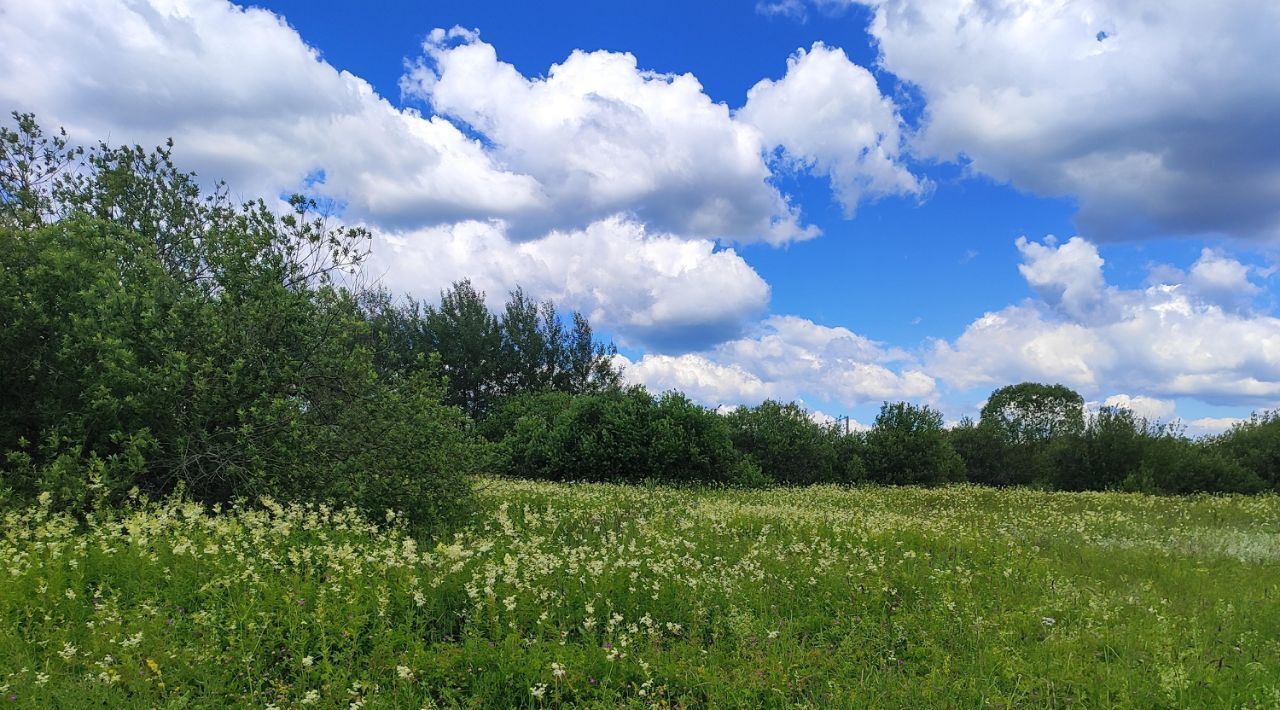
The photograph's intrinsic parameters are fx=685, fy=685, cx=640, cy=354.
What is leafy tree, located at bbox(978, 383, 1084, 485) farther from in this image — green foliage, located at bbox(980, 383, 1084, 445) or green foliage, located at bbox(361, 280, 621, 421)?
green foliage, located at bbox(361, 280, 621, 421)

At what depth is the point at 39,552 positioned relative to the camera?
6.32m

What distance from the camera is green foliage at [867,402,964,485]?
28078 millimetres

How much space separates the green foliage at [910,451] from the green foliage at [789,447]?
139 cm

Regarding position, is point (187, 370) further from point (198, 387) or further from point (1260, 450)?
point (1260, 450)

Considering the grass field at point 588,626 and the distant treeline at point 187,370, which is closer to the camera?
the grass field at point 588,626

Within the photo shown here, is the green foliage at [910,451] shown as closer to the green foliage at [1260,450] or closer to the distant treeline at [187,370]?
the green foliage at [1260,450]

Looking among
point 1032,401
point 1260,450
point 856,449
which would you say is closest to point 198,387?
point 856,449

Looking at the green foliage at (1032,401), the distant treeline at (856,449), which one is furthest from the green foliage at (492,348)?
the green foliage at (1032,401)

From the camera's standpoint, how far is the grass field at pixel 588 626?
4730mm

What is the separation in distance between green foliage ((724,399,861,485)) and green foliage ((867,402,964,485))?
4.58 feet

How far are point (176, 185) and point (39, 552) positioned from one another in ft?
42.4

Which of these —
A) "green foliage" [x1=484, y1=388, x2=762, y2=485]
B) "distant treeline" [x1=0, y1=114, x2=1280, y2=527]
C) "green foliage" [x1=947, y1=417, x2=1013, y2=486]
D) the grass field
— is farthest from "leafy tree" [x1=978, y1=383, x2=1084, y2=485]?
"distant treeline" [x1=0, y1=114, x2=1280, y2=527]

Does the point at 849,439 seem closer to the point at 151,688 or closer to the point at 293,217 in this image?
the point at 293,217

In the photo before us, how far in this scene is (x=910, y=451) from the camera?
2828cm
